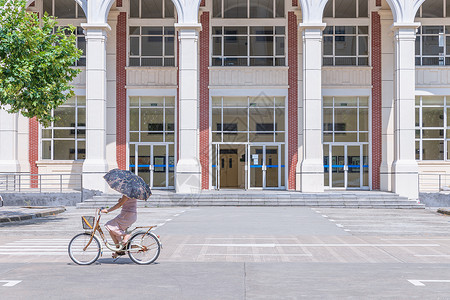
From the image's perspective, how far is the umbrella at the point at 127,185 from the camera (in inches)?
424

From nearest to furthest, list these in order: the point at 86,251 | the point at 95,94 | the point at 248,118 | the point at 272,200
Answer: the point at 86,251, the point at 272,200, the point at 95,94, the point at 248,118

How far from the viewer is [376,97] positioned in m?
32.5

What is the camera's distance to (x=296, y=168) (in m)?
31.3

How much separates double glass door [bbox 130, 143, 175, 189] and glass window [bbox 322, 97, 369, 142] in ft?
26.3

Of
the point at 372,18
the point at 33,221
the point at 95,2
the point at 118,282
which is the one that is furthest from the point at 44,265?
the point at 372,18

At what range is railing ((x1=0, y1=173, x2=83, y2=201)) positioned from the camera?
101 feet

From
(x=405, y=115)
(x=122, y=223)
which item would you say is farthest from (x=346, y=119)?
(x=122, y=223)

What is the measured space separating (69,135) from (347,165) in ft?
46.4

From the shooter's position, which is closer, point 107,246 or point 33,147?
point 107,246

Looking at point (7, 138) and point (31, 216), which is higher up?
point (7, 138)

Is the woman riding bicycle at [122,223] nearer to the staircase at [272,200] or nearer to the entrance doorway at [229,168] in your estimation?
the staircase at [272,200]

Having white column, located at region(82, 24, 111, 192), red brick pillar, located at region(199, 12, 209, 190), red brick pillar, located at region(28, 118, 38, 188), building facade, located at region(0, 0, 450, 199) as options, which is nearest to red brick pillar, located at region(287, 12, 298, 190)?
building facade, located at region(0, 0, 450, 199)

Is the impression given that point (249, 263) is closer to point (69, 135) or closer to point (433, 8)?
point (69, 135)

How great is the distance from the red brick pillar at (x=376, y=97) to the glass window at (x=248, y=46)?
15.0 ft
